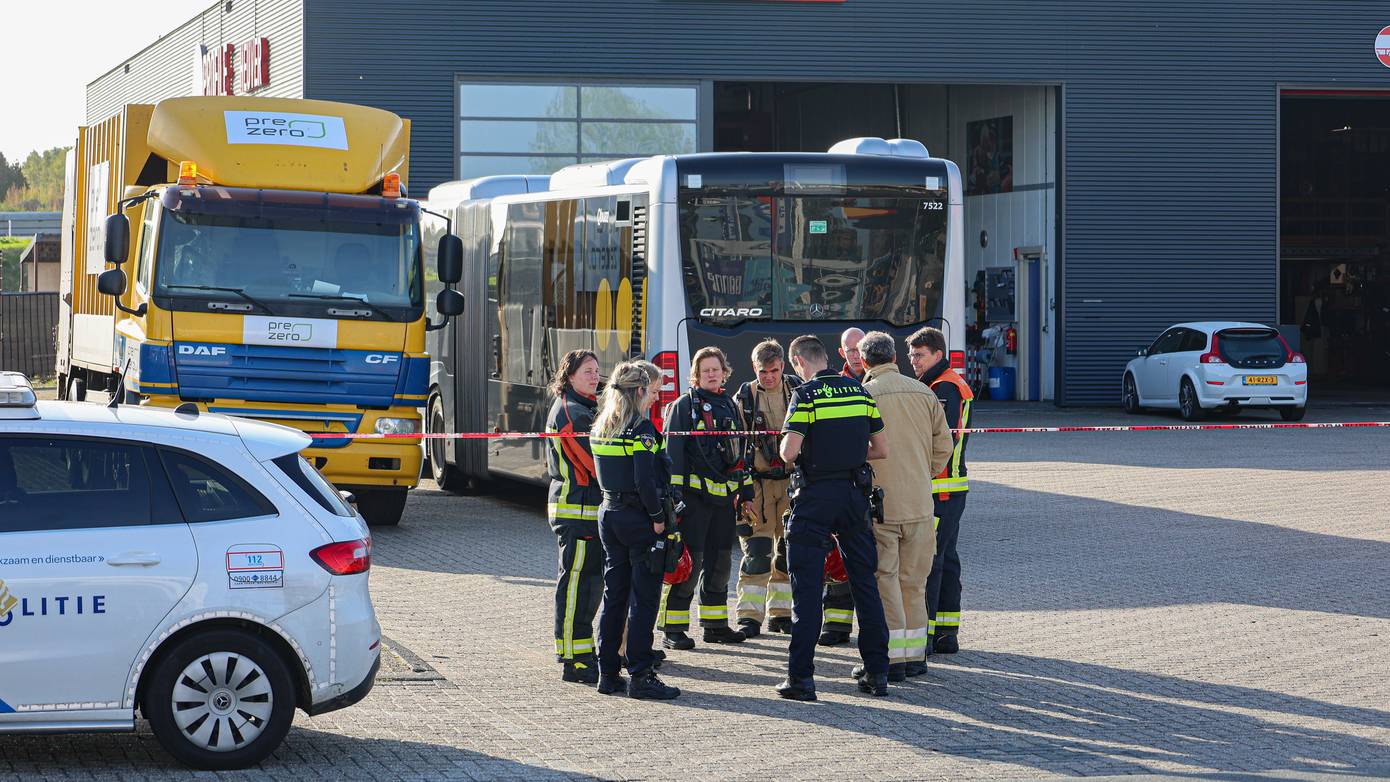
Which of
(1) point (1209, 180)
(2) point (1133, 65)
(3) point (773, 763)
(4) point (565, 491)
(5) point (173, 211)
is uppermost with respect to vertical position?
(2) point (1133, 65)

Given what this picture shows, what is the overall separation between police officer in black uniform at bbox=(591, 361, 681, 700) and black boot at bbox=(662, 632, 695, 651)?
3.63ft

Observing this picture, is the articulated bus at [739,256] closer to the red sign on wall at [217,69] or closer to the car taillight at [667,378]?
the car taillight at [667,378]

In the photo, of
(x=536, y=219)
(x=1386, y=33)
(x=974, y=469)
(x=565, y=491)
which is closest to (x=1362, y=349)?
(x=1386, y=33)

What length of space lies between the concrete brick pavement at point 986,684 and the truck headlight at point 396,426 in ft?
2.96

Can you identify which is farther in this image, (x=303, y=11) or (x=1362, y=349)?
(x=1362, y=349)

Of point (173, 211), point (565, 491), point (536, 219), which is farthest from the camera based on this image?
point (536, 219)

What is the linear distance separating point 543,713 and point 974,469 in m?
12.9

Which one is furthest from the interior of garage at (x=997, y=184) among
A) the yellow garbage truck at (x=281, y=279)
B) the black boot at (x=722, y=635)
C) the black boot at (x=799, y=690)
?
the black boot at (x=799, y=690)

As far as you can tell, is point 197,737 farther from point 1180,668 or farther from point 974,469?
point 974,469

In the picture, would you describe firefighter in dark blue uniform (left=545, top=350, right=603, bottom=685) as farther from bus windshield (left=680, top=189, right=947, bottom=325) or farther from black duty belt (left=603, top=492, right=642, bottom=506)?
bus windshield (left=680, top=189, right=947, bottom=325)

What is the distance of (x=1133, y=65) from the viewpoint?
31.0m

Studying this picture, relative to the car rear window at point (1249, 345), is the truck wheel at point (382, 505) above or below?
below

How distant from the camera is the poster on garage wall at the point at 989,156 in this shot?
32.8m

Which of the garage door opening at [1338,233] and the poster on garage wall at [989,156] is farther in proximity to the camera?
the garage door opening at [1338,233]
